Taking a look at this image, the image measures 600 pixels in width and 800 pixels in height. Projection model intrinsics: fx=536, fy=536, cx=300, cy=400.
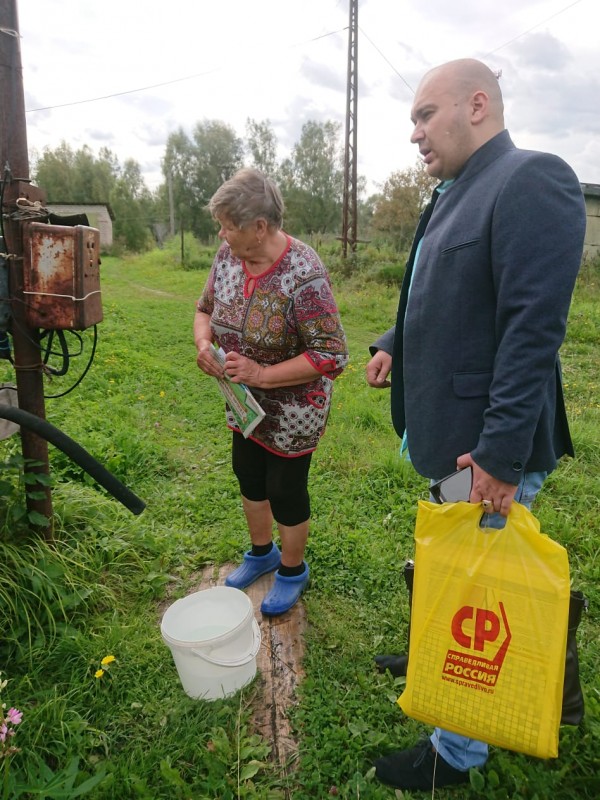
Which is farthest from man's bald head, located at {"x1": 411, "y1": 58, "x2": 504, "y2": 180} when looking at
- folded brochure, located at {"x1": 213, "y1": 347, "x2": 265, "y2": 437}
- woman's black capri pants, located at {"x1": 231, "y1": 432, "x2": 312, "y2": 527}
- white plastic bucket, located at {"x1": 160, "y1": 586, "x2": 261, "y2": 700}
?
white plastic bucket, located at {"x1": 160, "y1": 586, "x2": 261, "y2": 700}

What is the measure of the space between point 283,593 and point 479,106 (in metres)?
2.02

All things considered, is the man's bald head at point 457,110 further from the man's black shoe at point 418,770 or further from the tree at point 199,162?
the tree at point 199,162

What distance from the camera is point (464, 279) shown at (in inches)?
54.0

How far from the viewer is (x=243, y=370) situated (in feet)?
6.90

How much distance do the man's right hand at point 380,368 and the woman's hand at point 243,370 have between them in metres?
0.46

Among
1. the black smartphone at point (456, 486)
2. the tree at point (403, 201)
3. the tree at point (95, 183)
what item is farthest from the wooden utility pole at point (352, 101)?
the tree at point (95, 183)

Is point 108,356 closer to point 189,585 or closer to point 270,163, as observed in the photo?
point 189,585

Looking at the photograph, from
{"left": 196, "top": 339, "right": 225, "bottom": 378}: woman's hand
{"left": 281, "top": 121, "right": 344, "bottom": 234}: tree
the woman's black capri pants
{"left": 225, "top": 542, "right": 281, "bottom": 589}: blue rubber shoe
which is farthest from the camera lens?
{"left": 281, "top": 121, "right": 344, "bottom": 234}: tree

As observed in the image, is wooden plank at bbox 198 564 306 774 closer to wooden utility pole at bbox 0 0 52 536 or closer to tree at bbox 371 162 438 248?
wooden utility pole at bbox 0 0 52 536

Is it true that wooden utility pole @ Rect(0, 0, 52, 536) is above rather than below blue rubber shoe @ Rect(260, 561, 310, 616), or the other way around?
above

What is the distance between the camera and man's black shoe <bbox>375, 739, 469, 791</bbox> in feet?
5.33

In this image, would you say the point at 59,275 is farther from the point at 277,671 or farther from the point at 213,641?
the point at 277,671

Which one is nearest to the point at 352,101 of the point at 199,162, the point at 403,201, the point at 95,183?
the point at 403,201

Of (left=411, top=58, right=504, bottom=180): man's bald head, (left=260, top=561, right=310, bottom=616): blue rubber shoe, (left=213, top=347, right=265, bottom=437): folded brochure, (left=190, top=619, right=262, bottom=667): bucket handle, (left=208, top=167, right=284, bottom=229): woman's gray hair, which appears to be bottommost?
(left=260, top=561, right=310, bottom=616): blue rubber shoe
